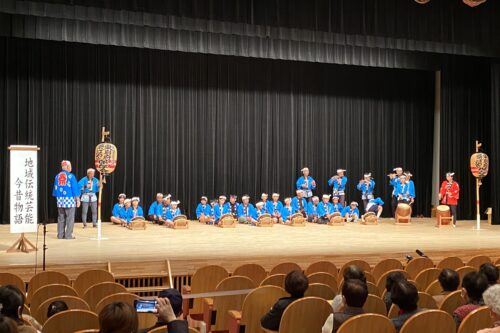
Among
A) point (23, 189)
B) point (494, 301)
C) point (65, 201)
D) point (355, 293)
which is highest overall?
point (23, 189)

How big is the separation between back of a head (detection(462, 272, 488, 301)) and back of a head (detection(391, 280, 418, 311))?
658mm

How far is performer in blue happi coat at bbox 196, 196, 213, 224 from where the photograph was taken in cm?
1633

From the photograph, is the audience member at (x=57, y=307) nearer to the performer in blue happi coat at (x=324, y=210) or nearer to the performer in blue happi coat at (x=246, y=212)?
the performer in blue happi coat at (x=246, y=212)

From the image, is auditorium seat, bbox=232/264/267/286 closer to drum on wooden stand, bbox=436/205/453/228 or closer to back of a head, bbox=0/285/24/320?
back of a head, bbox=0/285/24/320

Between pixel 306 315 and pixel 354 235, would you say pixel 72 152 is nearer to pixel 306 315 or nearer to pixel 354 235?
pixel 354 235

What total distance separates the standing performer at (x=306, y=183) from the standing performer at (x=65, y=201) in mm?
7586

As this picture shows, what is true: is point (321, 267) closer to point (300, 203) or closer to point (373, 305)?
point (373, 305)

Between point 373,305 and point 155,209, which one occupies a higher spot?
point 155,209

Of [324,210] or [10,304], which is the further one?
[324,210]

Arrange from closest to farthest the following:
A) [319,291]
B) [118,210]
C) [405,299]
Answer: [405,299]
[319,291]
[118,210]

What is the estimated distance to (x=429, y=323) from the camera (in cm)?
427

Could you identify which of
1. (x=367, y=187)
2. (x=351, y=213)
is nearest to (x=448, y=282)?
(x=351, y=213)

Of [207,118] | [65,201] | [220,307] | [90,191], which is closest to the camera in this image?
[220,307]

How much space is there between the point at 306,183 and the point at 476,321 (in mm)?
13549
